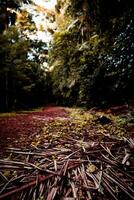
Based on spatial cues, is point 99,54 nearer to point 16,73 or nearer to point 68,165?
point 16,73

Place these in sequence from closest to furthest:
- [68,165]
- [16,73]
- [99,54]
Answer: [68,165] < [99,54] < [16,73]

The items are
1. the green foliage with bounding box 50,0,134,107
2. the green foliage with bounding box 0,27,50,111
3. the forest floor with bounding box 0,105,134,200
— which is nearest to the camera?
the forest floor with bounding box 0,105,134,200

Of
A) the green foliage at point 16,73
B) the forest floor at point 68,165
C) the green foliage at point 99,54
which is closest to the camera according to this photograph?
the forest floor at point 68,165

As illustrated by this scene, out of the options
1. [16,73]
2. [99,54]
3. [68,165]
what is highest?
[99,54]

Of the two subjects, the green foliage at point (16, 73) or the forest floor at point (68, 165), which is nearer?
the forest floor at point (68, 165)

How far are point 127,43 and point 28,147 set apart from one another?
6646 mm

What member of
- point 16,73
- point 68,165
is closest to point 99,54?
point 16,73

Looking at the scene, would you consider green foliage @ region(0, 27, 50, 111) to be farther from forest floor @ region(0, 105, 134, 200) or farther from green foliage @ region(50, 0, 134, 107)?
forest floor @ region(0, 105, 134, 200)

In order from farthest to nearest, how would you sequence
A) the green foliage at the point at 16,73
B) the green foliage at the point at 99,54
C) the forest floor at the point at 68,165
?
the green foliage at the point at 16,73 < the green foliage at the point at 99,54 < the forest floor at the point at 68,165

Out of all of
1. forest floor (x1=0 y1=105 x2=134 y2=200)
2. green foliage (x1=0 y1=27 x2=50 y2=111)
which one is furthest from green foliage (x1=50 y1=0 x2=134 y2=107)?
forest floor (x1=0 y1=105 x2=134 y2=200)

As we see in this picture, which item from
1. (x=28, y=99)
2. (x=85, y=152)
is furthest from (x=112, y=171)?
(x=28, y=99)

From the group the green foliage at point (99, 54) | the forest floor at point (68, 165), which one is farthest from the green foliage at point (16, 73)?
the forest floor at point (68, 165)

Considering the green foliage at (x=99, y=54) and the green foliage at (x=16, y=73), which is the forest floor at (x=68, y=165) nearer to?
the green foliage at (x=99, y=54)

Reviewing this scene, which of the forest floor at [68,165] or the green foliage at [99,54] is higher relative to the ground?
the green foliage at [99,54]
